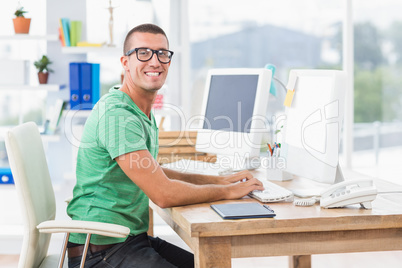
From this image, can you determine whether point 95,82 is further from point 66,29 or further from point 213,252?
point 213,252

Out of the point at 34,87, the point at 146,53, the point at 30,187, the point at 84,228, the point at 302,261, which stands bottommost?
the point at 302,261

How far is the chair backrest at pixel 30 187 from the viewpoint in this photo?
5.53 feet

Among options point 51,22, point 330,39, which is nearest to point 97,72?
point 51,22

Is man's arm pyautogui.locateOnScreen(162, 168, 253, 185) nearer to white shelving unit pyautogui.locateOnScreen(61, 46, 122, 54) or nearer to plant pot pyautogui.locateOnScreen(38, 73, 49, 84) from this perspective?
white shelving unit pyautogui.locateOnScreen(61, 46, 122, 54)

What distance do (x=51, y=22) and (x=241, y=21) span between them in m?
1.43

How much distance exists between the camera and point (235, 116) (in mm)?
2451

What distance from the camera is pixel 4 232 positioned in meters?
3.76

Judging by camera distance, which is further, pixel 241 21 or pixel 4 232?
pixel 241 21

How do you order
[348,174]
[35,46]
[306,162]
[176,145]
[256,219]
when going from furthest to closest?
[35,46], [176,145], [348,174], [306,162], [256,219]

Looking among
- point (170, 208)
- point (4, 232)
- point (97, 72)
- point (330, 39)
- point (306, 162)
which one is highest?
point (330, 39)

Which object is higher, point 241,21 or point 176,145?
point 241,21

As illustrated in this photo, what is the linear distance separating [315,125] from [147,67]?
2.16ft

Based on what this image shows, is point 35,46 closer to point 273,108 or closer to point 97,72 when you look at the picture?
point 97,72

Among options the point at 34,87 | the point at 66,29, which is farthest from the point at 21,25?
the point at 34,87
